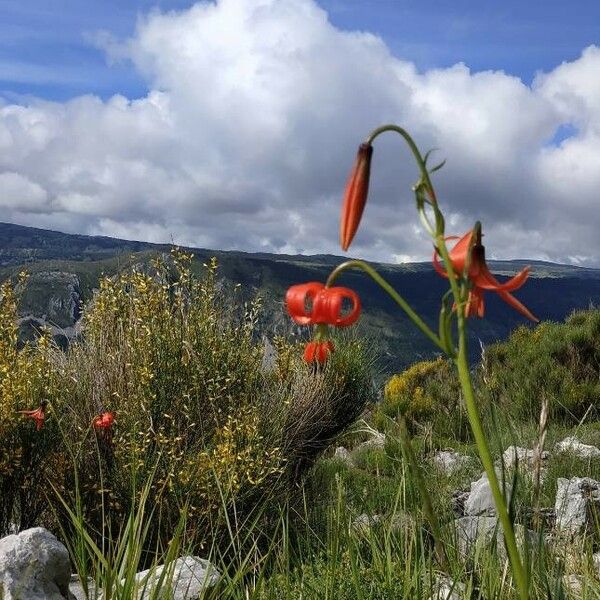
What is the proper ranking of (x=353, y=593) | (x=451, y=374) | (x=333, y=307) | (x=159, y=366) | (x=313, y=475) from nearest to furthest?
1. (x=333, y=307)
2. (x=353, y=593)
3. (x=159, y=366)
4. (x=313, y=475)
5. (x=451, y=374)

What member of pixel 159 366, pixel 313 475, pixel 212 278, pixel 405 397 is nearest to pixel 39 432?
pixel 159 366

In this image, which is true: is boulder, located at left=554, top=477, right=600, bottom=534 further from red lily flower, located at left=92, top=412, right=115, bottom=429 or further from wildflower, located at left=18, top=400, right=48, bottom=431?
wildflower, located at left=18, top=400, right=48, bottom=431

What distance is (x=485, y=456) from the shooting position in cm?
117

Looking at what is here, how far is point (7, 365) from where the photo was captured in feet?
15.1

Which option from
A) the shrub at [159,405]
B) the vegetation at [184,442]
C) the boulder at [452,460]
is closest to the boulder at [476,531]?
the vegetation at [184,442]

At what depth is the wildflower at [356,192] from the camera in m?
1.48

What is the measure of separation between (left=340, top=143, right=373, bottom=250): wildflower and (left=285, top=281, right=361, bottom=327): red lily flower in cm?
12

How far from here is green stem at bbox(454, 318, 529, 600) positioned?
1.16m

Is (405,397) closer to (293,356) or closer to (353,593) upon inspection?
(293,356)

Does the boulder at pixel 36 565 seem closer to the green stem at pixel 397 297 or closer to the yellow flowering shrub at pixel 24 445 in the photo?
the yellow flowering shrub at pixel 24 445

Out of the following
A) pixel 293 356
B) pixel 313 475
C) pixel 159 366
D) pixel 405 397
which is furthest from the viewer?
pixel 405 397

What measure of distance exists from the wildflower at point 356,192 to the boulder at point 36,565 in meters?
2.38

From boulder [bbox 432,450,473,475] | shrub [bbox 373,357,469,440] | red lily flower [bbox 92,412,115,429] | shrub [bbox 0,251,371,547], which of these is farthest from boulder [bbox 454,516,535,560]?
shrub [bbox 373,357,469,440]

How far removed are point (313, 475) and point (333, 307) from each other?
4.77 meters
